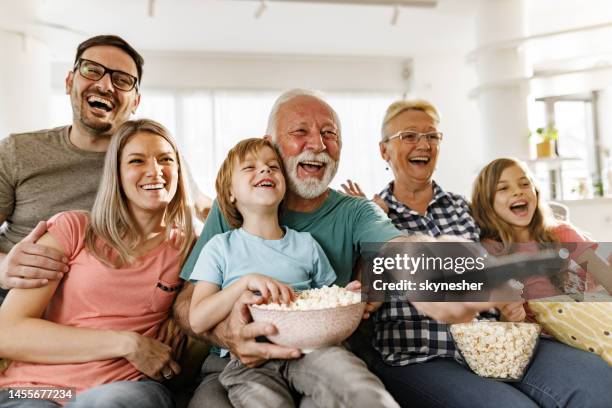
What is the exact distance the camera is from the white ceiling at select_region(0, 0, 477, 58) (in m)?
5.41

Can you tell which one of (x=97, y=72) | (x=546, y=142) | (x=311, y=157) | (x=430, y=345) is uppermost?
(x=546, y=142)

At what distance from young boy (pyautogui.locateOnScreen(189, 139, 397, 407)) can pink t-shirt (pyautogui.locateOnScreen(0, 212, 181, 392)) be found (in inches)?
7.1

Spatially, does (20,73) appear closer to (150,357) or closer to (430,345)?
(150,357)

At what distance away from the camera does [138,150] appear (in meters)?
1.64

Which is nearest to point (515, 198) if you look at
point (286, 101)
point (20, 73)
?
point (286, 101)

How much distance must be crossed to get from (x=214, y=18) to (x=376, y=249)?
4753 millimetres

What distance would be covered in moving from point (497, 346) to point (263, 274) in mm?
634

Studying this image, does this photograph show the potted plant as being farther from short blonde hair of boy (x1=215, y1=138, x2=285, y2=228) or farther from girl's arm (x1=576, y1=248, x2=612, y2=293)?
short blonde hair of boy (x1=215, y1=138, x2=285, y2=228)

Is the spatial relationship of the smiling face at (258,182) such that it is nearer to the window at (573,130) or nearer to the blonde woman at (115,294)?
the blonde woman at (115,294)

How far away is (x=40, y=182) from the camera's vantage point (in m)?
2.05

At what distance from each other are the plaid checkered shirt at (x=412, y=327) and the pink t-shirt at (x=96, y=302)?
0.66 m

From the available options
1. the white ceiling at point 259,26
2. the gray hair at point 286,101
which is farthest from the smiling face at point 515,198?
the white ceiling at point 259,26

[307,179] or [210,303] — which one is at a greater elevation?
[307,179]

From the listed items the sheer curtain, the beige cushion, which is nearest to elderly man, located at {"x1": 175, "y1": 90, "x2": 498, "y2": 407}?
the beige cushion
